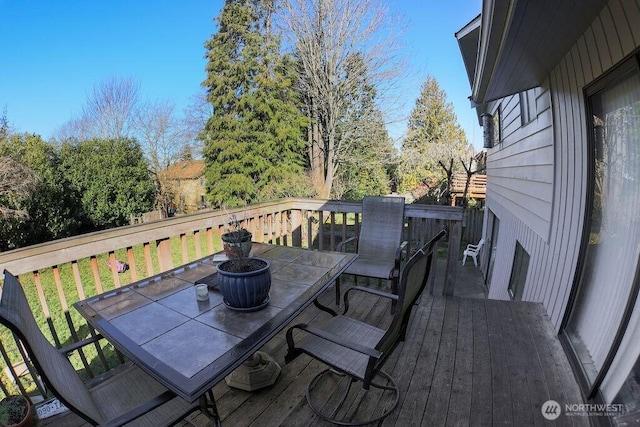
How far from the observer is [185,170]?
13.8m

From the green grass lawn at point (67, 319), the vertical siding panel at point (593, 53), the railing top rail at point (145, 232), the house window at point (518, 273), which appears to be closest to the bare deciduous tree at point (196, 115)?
the green grass lawn at point (67, 319)

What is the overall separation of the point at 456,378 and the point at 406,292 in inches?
38.8

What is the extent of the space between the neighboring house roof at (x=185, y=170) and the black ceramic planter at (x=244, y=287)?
40.8ft

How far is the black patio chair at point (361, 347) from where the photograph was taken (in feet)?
4.93

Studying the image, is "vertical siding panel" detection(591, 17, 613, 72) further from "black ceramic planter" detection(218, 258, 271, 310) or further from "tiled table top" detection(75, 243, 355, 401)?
"black ceramic planter" detection(218, 258, 271, 310)

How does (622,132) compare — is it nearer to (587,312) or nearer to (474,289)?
(587,312)

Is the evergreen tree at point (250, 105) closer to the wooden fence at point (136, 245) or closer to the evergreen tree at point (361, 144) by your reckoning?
the evergreen tree at point (361, 144)

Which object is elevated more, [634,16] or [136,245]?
[634,16]

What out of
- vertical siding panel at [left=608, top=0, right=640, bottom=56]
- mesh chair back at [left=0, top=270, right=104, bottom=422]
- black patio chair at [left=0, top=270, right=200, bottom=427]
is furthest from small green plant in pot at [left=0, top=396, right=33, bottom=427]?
vertical siding panel at [left=608, top=0, right=640, bottom=56]

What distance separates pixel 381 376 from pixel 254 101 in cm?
1131

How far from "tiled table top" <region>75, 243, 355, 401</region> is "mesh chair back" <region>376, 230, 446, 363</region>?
493mm

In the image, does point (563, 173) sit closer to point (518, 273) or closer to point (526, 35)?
point (526, 35)

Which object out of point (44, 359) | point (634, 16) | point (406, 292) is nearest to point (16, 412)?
point (44, 359)

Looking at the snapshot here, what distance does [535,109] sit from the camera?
3934 mm
